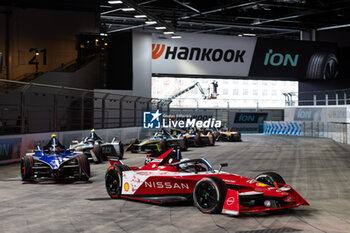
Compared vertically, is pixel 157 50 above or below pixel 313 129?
above

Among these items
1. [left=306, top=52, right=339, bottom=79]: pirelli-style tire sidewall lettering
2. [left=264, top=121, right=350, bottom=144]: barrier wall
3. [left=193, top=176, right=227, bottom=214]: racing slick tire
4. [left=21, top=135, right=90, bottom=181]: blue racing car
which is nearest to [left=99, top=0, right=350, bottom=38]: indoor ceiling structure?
[left=306, top=52, right=339, bottom=79]: pirelli-style tire sidewall lettering

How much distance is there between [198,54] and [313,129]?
34.9 ft

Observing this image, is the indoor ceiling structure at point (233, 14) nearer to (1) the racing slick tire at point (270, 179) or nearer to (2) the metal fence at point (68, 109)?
(2) the metal fence at point (68, 109)

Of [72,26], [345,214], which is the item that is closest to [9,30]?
[72,26]

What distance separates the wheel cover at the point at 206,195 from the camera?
7.90 m

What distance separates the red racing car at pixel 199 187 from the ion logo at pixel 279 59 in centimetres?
3105

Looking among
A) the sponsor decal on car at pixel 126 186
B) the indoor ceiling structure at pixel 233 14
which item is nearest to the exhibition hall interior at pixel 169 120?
the sponsor decal on car at pixel 126 186

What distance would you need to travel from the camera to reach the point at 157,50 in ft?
119

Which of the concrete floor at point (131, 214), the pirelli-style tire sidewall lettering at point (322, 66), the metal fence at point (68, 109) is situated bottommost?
the concrete floor at point (131, 214)

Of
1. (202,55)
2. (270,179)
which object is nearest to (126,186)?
(270,179)

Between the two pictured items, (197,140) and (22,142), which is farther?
(197,140)

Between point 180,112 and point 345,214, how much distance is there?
3124cm

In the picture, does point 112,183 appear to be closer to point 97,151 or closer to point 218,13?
point 97,151

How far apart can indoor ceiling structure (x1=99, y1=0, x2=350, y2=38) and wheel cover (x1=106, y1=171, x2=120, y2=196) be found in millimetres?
18194
